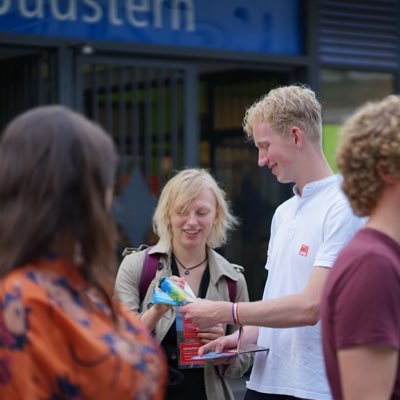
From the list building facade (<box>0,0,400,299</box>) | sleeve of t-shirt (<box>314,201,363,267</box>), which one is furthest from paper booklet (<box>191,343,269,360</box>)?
building facade (<box>0,0,400,299</box>)

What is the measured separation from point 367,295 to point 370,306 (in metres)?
0.03

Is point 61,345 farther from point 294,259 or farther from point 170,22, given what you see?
point 170,22

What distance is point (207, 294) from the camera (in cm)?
430

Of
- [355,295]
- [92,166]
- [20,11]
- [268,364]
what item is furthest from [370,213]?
[20,11]

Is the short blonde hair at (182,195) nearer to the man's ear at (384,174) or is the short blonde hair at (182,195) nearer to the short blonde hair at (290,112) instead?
the short blonde hair at (290,112)

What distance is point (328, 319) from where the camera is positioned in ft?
8.58

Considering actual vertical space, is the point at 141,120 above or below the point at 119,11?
below

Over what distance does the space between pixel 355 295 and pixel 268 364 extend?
4.98 feet

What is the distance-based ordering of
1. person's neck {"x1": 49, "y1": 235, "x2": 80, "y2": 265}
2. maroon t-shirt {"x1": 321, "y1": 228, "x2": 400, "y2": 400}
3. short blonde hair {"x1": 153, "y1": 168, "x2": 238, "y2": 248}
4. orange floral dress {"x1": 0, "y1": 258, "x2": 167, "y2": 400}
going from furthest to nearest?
short blonde hair {"x1": 153, "y1": 168, "x2": 238, "y2": 248} → maroon t-shirt {"x1": 321, "y1": 228, "x2": 400, "y2": 400} → person's neck {"x1": 49, "y1": 235, "x2": 80, "y2": 265} → orange floral dress {"x1": 0, "y1": 258, "x2": 167, "y2": 400}

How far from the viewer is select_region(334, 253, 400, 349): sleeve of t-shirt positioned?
2.49 meters

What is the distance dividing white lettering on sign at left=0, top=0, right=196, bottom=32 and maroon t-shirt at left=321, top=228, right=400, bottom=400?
447cm

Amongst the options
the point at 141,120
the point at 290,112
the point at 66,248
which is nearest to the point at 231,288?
the point at 290,112

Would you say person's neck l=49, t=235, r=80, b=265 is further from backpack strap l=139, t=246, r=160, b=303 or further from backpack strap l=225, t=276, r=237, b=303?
backpack strap l=225, t=276, r=237, b=303

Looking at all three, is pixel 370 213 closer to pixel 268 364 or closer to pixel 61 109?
pixel 61 109
